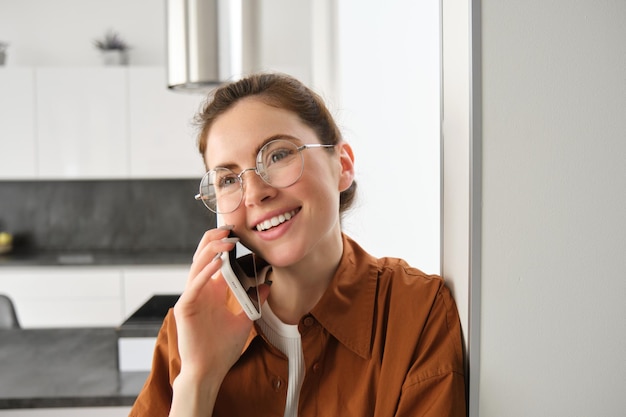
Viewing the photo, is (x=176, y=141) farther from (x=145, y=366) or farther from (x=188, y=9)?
(x=145, y=366)

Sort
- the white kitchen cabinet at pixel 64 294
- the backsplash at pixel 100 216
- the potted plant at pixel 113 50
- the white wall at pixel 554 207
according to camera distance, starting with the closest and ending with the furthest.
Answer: the white wall at pixel 554 207 < the white kitchen cabinet at pixel 64 294 < the potted plant at pixel 113 50 < the backsplash at pixel 100 216

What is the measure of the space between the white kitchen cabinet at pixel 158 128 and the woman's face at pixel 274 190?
10.6 ft

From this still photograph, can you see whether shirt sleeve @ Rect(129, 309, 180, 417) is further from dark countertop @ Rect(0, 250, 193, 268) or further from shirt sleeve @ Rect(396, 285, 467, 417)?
dark countertop @ Rect(0, 250, 193, 268)

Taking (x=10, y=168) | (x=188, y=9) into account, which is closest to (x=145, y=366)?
(x=188, y=9)

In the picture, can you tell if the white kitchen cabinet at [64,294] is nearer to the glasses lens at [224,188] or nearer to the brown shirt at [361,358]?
the brown shirt at [361,358]

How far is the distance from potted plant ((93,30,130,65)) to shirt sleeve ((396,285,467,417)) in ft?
12.9

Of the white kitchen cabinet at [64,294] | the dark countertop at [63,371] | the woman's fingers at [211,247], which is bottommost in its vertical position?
the white kitchen cabinet at [64,294]

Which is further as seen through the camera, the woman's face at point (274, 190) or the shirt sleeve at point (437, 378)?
the woman's face at point (274, 190)

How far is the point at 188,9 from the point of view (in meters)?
2.71

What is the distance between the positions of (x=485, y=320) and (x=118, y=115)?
3806 millimetres

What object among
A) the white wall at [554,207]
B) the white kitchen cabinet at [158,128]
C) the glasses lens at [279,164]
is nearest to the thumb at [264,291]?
the glasses lens at [279,164]

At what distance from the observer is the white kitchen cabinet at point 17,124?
422 cm

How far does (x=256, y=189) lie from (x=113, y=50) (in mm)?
3735

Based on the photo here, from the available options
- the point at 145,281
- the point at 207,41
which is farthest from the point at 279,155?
the point at 145,281
